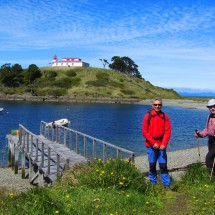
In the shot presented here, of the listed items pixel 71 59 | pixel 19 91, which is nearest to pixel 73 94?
pixel 19 91

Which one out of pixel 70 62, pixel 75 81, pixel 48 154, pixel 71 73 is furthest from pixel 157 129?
pixel 70 62

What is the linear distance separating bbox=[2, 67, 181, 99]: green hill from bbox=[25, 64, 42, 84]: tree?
2.11 metres

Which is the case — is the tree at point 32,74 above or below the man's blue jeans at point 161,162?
above

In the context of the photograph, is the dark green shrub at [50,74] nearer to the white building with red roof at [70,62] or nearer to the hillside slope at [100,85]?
the hillside slope at [100,85]

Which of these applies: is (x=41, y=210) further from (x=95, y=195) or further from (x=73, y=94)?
(x=73, y=94)

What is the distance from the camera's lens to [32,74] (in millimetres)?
125938

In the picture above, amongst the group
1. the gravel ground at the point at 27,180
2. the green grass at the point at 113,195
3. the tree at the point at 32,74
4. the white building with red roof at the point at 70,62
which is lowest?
the gravel ground at the point at 27,180

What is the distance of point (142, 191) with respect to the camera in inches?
324

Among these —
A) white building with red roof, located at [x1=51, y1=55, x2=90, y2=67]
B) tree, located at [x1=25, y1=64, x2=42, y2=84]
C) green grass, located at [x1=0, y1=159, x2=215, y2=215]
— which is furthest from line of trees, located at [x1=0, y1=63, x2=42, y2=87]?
green grass, located at [x1=0, y1=159, x2=215, y2=215]

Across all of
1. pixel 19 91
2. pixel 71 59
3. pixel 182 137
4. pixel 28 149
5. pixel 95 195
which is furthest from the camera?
pixel 71 59

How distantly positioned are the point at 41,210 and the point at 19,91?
372 ft

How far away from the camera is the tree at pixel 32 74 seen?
412 ft

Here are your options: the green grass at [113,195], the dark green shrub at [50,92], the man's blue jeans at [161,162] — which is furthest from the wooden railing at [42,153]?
the dark green shrub at [50,92]

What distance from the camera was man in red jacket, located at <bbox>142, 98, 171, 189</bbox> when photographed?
8852mm
